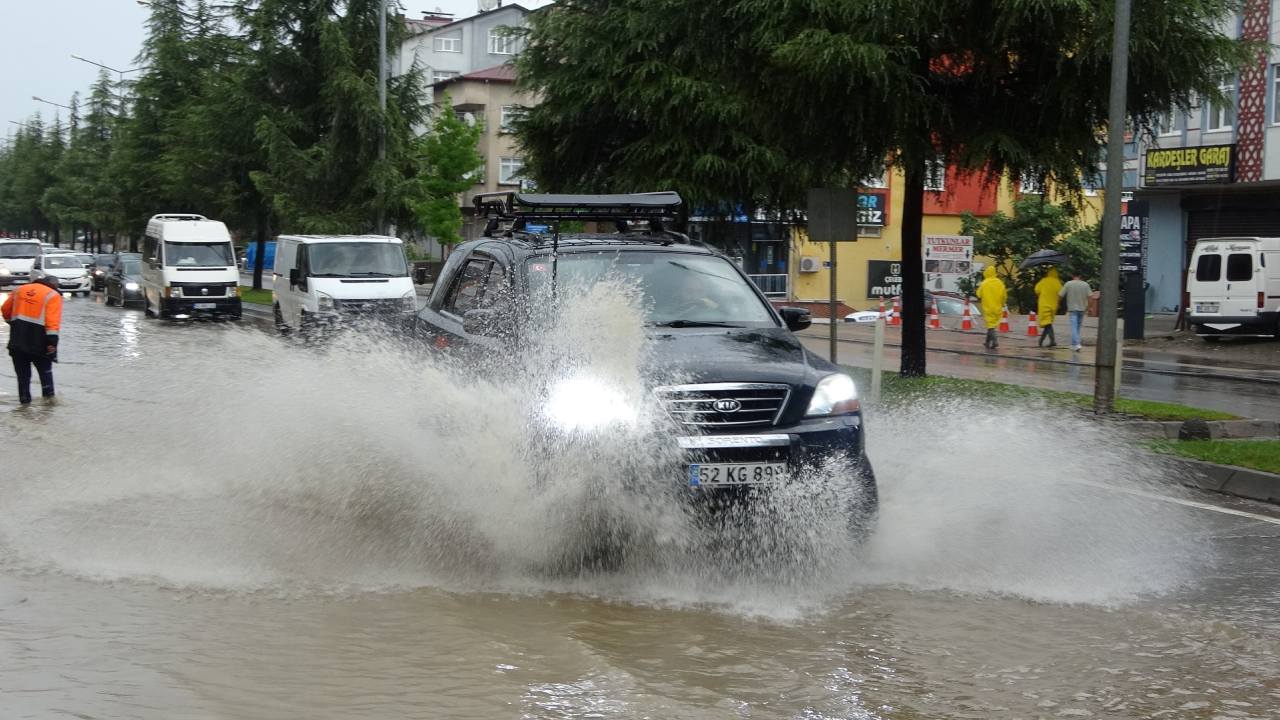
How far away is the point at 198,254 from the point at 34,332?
2019cm

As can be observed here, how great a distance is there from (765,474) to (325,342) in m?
3.84

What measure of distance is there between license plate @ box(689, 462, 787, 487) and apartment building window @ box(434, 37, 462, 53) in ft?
255

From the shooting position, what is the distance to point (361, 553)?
738 centimetres

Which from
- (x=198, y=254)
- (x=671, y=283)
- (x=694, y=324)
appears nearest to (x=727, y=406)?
(x=694, y=324)

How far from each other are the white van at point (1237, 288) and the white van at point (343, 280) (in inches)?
682

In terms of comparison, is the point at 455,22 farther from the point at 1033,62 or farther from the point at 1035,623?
the point at 1035,623

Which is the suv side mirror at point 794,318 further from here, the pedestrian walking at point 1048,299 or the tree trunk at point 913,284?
the pedestrian walking at point 1048,299

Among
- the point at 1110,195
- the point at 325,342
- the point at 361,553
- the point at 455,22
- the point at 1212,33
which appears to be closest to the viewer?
the point at 361,553

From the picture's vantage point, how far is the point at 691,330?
7.70 metres

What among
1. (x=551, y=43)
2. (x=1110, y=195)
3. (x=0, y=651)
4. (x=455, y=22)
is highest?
(x=455, y=22)

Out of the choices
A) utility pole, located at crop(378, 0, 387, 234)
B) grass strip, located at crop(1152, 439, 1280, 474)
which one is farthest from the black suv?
utility pole, located at crop(378, 0, 387, 234)

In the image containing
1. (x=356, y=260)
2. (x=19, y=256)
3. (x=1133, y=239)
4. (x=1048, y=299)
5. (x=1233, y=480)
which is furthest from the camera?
(x=19, y=256)

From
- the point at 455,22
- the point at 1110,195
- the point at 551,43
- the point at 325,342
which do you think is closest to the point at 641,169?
the point at 551,43

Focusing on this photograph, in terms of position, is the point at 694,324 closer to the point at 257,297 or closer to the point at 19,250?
the point at 257,297
